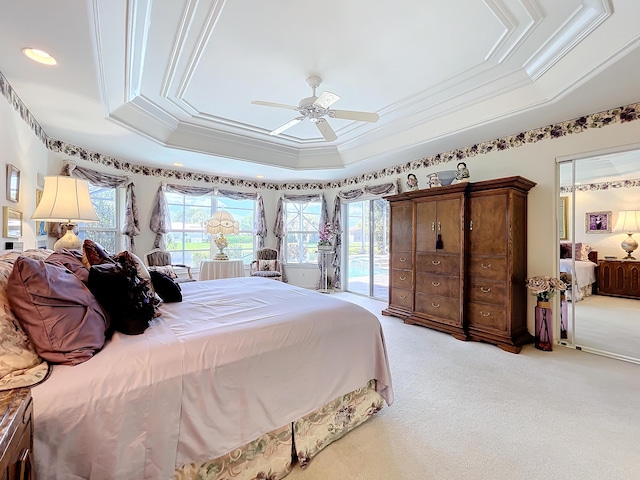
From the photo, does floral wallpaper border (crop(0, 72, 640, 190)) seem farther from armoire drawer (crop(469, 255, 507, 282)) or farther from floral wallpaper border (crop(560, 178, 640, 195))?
armoire drawer (crop(469, 255, 507, 282))

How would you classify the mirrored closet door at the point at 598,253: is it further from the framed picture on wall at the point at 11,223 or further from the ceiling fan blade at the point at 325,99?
the framed picture on wall at the point at 11,223

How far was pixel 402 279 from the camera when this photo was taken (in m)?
4.31

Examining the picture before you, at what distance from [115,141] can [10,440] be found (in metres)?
4.30

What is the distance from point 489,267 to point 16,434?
3841 millimetres

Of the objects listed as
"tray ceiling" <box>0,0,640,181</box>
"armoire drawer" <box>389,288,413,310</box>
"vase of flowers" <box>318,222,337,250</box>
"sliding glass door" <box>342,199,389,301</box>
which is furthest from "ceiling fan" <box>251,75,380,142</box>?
"vase of flowers" <box>318,222,337,250</box>

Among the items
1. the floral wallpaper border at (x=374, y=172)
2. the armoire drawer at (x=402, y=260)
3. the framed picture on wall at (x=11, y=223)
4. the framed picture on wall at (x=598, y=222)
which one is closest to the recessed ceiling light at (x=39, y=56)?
the floral wallpaper border at (x=374, y=172)

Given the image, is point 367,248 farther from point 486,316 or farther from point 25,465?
point 25,465

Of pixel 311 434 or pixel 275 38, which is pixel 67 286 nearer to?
pixel 311 434

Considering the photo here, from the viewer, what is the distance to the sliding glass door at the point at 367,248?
5707 mm

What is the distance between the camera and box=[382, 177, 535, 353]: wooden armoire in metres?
3.24

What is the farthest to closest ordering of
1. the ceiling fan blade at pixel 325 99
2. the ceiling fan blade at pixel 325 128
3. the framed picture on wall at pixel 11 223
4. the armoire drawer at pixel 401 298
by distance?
the armoire drawer at pixel 401 298 < the ceiling fan blade at pixel 325 128 < the ceiling fan blade at pixel 325 99 < the framed picture on wall at pixel 11 223

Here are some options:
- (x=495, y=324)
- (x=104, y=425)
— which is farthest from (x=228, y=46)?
(x=495, y=324)

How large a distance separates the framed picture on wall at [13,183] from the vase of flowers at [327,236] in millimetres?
4547

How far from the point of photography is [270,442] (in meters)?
1.53
